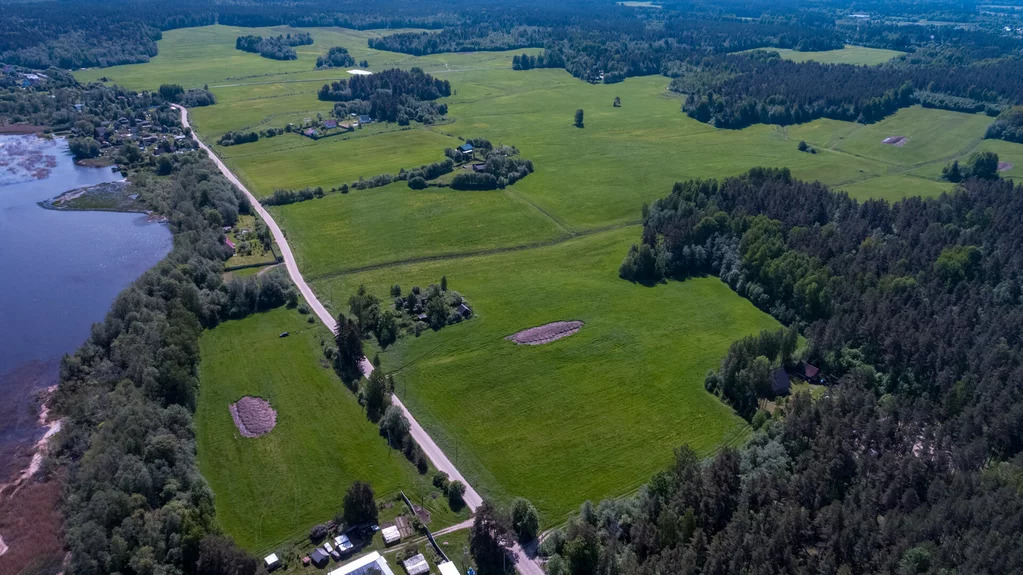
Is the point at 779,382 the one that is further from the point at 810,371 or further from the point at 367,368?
the point at 367,368

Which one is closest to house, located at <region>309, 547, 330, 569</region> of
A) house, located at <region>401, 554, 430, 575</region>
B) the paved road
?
house, located at <region>401, 554, 430, 575</region>

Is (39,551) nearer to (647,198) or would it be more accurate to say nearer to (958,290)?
(958,290)

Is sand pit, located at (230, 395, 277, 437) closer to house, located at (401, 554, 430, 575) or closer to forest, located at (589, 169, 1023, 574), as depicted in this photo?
house, located at (401, 554, 430, 575)

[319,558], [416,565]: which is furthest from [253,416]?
[416,565]

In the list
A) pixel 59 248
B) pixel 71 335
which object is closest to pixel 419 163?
pixel 59 248

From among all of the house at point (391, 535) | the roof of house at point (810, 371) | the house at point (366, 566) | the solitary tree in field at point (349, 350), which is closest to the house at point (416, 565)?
the house at point (366, 566)

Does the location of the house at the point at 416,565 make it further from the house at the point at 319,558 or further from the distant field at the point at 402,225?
the distant field at the point at 402,225
